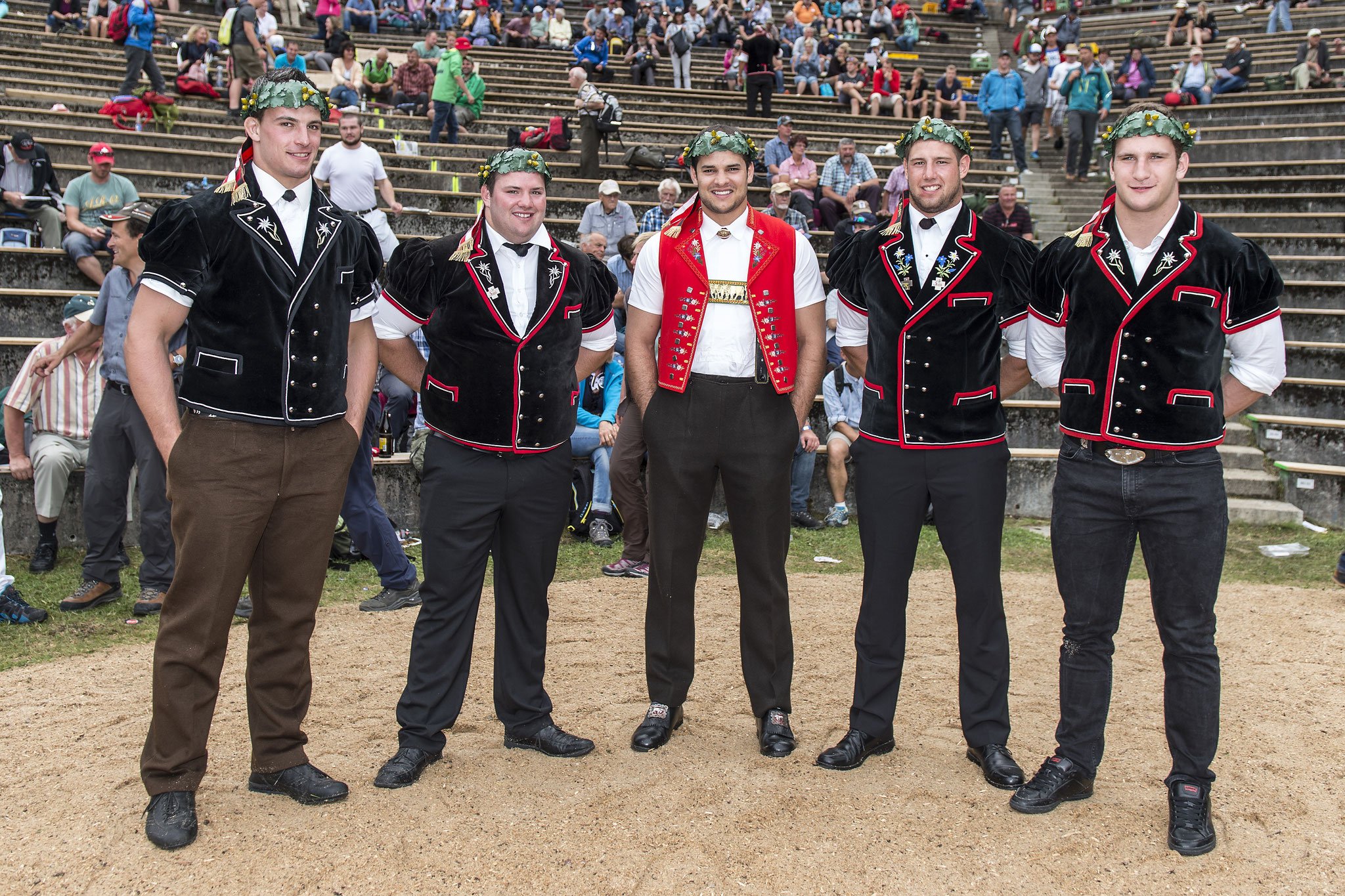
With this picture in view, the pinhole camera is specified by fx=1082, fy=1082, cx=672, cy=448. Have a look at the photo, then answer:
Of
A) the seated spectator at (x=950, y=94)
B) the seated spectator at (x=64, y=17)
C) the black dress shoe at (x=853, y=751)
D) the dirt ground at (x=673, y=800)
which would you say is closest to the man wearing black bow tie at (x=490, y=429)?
the dirt ground at (x=673, y=800)

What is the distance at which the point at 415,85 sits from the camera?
719 inches

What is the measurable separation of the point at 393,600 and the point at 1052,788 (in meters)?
4.22

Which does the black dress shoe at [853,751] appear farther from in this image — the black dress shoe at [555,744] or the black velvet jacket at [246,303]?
the black velvet jacket at [246,303]

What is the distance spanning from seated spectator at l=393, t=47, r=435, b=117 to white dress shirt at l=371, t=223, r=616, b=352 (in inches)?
585

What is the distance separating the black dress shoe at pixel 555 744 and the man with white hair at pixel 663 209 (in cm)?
720

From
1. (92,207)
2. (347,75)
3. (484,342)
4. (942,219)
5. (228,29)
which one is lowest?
(484,342)

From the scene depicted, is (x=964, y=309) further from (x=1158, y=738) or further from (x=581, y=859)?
(x=581, y=859)

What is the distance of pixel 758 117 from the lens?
19.8 metres

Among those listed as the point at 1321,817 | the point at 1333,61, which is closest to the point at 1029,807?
the point at 1321,817

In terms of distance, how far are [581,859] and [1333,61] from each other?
2267 centimetres

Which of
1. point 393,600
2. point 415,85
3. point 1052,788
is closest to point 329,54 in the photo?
point 415,85

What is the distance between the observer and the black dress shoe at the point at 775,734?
450cm

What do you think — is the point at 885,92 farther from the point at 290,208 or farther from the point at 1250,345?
the point at 290,208

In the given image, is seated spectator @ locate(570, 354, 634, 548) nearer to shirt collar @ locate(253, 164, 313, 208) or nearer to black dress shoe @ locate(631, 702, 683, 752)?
black dress shoe @ locate(631, 702, 683, 752)
